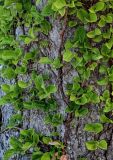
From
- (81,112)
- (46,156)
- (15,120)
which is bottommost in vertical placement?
(46,156)

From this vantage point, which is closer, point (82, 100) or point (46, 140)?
point (82, 100)

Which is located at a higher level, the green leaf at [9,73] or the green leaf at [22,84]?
the green leaf at [9,73]

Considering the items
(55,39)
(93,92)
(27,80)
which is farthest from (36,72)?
(93,92)

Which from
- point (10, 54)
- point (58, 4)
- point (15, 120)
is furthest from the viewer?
point (15, 120)

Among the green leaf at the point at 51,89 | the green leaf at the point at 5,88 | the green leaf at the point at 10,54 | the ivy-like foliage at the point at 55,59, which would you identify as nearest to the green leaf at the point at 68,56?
the ivy-like foliage at the point at 55,59

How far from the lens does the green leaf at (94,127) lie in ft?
5.15

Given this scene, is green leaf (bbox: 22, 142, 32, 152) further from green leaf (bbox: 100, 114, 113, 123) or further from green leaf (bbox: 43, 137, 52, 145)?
green leaf (bbox: 100, 114, 113, 123)

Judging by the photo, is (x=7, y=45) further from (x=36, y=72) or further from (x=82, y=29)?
(x=82, y=29)

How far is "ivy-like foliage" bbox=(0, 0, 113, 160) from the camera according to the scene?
1507 mm

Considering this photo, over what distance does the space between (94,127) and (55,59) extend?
1.26ft

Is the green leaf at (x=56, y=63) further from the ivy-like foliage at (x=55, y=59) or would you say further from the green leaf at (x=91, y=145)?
the green leaf at (x=91, y=145)

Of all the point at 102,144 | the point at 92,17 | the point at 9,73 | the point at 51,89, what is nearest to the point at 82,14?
the point at 92,17

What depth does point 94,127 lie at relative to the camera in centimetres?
158

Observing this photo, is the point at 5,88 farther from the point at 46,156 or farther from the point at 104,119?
the point at 104,119
